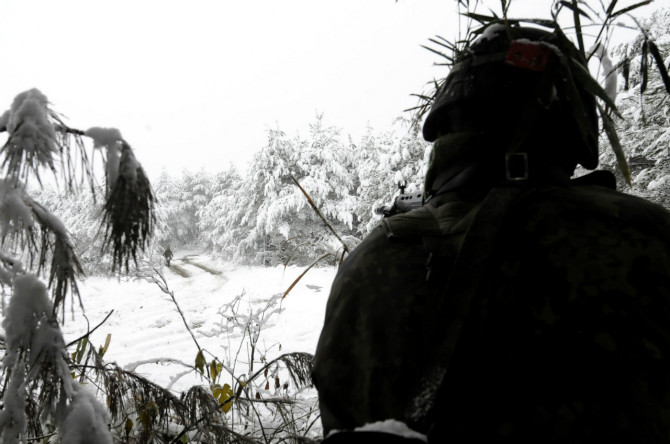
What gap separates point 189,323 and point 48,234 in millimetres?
8726

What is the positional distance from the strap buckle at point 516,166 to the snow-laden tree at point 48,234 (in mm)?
1013

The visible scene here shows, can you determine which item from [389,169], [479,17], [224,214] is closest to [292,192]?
[389,169]

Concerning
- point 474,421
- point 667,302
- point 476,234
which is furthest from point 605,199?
point 474,421

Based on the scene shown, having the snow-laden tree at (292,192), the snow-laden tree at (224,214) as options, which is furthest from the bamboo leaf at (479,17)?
the snow-laden tree at (224,214)

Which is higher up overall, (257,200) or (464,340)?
(257,200)

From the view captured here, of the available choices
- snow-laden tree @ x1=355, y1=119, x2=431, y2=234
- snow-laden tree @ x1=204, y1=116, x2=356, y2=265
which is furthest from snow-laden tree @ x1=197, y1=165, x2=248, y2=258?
snow-laden tree @ x1=355, y1=119, x2=431, y2=234

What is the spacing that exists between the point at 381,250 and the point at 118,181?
73 cm

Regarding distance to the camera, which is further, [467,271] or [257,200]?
[257,200]

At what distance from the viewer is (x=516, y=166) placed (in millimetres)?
1041

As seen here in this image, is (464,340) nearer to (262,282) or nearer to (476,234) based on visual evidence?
(476,234)

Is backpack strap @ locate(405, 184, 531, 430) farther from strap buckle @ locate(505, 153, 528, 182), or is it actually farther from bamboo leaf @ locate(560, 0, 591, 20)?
bamboo leaf @ locate(560, 0, 591, 20)

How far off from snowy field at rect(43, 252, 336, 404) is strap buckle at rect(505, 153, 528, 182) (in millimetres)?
2326

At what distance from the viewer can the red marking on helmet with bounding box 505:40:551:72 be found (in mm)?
1086

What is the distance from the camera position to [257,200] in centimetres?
2220
